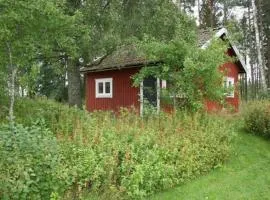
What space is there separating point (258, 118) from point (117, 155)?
8.22 metres

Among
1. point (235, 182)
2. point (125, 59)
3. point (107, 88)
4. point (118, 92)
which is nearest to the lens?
point (235, 182)

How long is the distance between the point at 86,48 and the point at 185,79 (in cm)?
550

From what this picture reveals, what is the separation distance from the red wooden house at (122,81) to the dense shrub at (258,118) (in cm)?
387

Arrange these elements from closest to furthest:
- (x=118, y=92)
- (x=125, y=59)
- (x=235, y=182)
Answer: (x=235, y=182) → (x=125, y=59) → (x=118, y=92)

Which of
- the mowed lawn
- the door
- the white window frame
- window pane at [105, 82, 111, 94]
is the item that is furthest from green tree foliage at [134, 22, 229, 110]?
window pane at [105, 82, 111, 94]

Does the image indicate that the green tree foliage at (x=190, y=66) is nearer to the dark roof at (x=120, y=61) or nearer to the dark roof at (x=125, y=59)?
the dark roof at (x=125, y=59)

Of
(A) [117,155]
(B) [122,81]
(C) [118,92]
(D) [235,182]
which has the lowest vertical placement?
(D) [235,182]

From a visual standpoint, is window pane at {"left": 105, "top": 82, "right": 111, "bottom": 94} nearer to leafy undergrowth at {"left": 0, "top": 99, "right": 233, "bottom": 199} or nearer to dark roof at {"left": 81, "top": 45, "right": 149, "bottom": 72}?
dark roof at {"left": 81, "top": 45, "right": 149, "bottom": 72}

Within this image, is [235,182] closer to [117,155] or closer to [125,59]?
[117,155]

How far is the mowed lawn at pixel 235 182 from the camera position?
845 cm

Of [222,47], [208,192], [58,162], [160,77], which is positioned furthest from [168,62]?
[58,162]

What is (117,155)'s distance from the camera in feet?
25.9

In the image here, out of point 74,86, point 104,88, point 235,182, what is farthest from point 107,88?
point 235,182

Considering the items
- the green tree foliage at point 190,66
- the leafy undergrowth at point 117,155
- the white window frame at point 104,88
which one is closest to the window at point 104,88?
the white window frame at point 104,88
